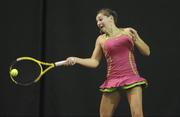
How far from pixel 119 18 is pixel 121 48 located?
1.33 metres

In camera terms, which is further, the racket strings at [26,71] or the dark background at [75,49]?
the dark background at [75,49]

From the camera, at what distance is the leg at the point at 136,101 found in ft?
10.3

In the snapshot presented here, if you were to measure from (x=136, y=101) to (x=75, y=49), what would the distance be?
154 cm

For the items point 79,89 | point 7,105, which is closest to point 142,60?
point 79,89

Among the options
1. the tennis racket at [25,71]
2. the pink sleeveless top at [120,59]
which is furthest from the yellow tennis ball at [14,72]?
the pink sleeveless top at [120,59]

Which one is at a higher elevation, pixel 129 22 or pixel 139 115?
pixel 129 22

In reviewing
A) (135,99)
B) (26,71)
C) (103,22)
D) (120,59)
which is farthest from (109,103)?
(26,71)

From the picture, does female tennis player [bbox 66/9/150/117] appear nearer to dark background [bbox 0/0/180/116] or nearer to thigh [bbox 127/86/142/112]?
→ thigh [bbox 127/86/142/112]

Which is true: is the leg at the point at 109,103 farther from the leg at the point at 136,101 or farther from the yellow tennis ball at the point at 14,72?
the yellow tennis ball at the point at 14,72

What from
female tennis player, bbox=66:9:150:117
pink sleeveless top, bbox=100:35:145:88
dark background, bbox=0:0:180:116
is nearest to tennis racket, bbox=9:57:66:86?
female tennis player, bbox=66:9:150:117

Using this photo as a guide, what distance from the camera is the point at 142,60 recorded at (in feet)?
14.6

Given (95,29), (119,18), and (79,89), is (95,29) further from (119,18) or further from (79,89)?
(79,89)

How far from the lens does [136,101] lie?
124 inches

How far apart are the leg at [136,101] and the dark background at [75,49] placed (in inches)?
50.2
